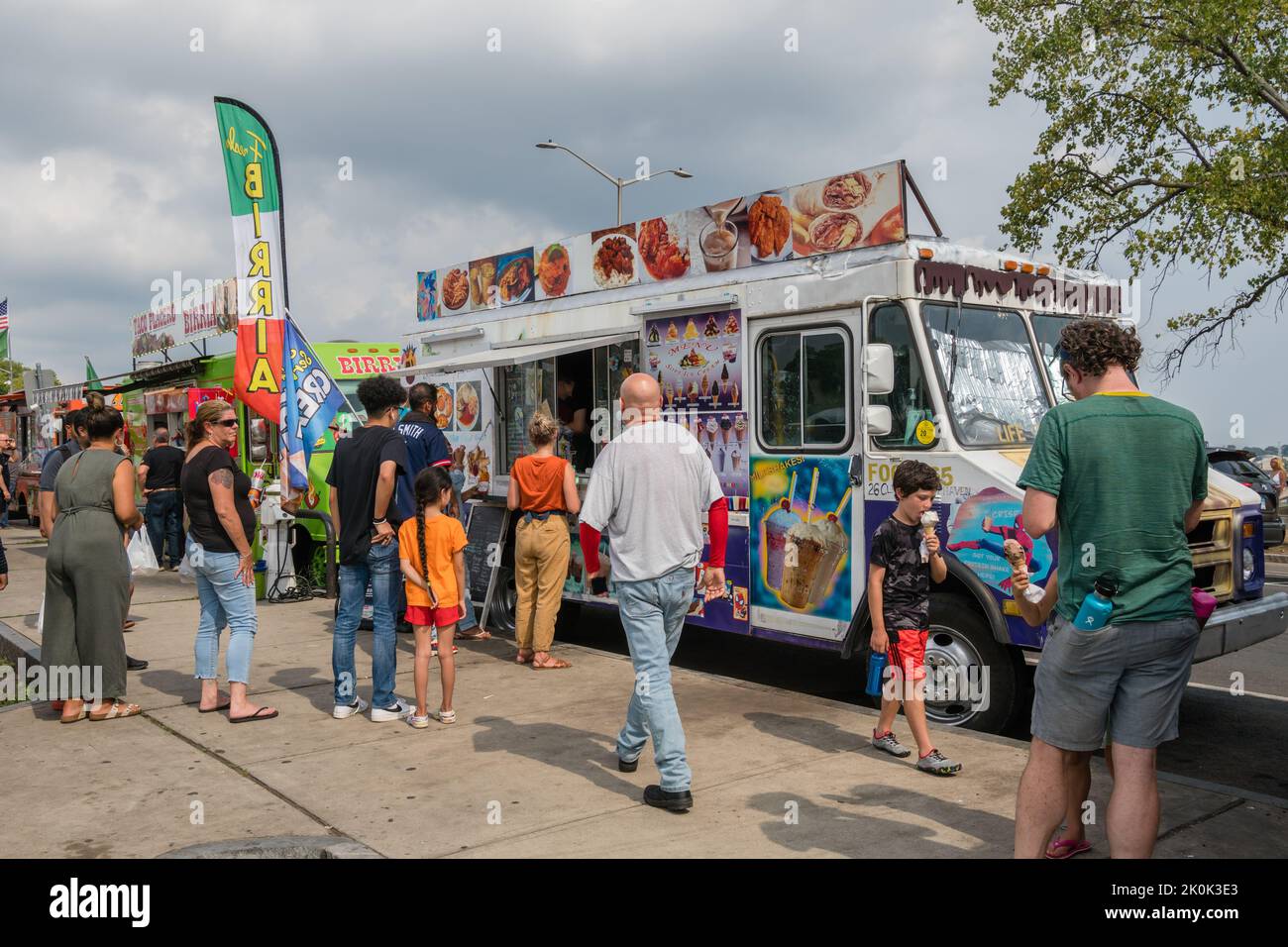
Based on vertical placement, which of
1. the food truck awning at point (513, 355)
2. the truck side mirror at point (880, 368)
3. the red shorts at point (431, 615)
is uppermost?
the food truck awning at point (513, 355)

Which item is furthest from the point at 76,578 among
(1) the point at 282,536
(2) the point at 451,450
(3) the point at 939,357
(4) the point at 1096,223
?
(4) the point at 1096,223

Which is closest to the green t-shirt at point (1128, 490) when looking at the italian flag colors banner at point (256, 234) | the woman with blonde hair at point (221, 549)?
the woman with blonde hair at point (221, 549)

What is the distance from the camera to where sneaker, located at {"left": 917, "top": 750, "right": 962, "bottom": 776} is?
5.03 metres

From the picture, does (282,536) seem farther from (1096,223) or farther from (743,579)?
(1096,223)

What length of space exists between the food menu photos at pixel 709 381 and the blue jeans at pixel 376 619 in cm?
212

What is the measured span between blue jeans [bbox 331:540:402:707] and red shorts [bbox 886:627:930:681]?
113 inches

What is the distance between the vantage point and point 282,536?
10844 mm

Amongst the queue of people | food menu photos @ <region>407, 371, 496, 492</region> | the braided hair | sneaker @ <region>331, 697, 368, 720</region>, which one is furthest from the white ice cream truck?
sneaker @ <region>331, 697, 368, 720</region>

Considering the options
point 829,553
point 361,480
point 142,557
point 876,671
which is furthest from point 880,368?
point 142,557

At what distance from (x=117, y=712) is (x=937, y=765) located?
15.6 ft

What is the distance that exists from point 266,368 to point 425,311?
61.6 inches

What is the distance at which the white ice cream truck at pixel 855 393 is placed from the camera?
229 inches

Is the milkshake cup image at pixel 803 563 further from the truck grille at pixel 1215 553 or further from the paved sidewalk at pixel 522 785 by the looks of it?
the truck grille at pixel 1215 553

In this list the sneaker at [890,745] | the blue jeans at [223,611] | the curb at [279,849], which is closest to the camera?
the curb at [279,849]
